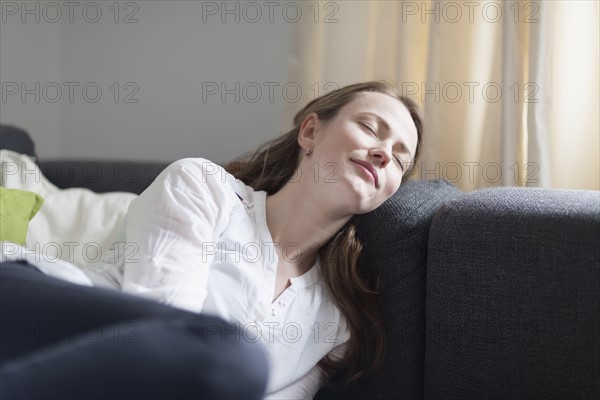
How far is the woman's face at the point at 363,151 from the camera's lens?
1.31 metres

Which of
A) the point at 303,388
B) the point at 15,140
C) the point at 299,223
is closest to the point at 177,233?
the point at 299,223

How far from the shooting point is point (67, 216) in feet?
5.58

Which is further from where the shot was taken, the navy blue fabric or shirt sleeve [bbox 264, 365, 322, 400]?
shirt sleeve [bbox 264, 365, 322, 400]

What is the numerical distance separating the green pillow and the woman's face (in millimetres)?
676

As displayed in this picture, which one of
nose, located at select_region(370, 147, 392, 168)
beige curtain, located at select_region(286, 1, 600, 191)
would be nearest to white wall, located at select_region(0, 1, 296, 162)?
beige curtain, located at select_region(286, 1, 600, 191)

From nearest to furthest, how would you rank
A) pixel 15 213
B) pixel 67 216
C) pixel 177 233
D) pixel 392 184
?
1. pixel 177 233
2. pixel 392 184
3. pixel 15 213
4. pixel 67 216

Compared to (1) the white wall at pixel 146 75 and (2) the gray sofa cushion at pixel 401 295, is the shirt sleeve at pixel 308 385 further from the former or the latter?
(1) the white wall at pixel 146 75

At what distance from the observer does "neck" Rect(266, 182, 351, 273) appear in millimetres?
1370

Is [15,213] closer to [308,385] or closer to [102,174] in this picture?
[102,174]

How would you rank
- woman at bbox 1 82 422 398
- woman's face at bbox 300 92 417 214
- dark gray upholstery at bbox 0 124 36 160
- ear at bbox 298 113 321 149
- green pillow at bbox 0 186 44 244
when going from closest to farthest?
woman at bbox 1 82 422 398
woman's face at bbox 300 92 417 214
ear at bbox 298 113 321 149
green pillow at bbox 0 186 44 244
dark gray upholstery at bbox 0 124 36 160

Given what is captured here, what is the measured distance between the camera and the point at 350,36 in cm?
204

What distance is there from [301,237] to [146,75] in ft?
4.28

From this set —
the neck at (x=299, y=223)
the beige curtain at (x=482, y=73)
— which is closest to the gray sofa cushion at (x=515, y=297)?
the neck at (x=299, y=223)

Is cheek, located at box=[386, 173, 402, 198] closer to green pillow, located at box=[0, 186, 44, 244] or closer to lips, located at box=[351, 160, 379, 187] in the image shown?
lips, located at box=[351, 160, 379, 187]
